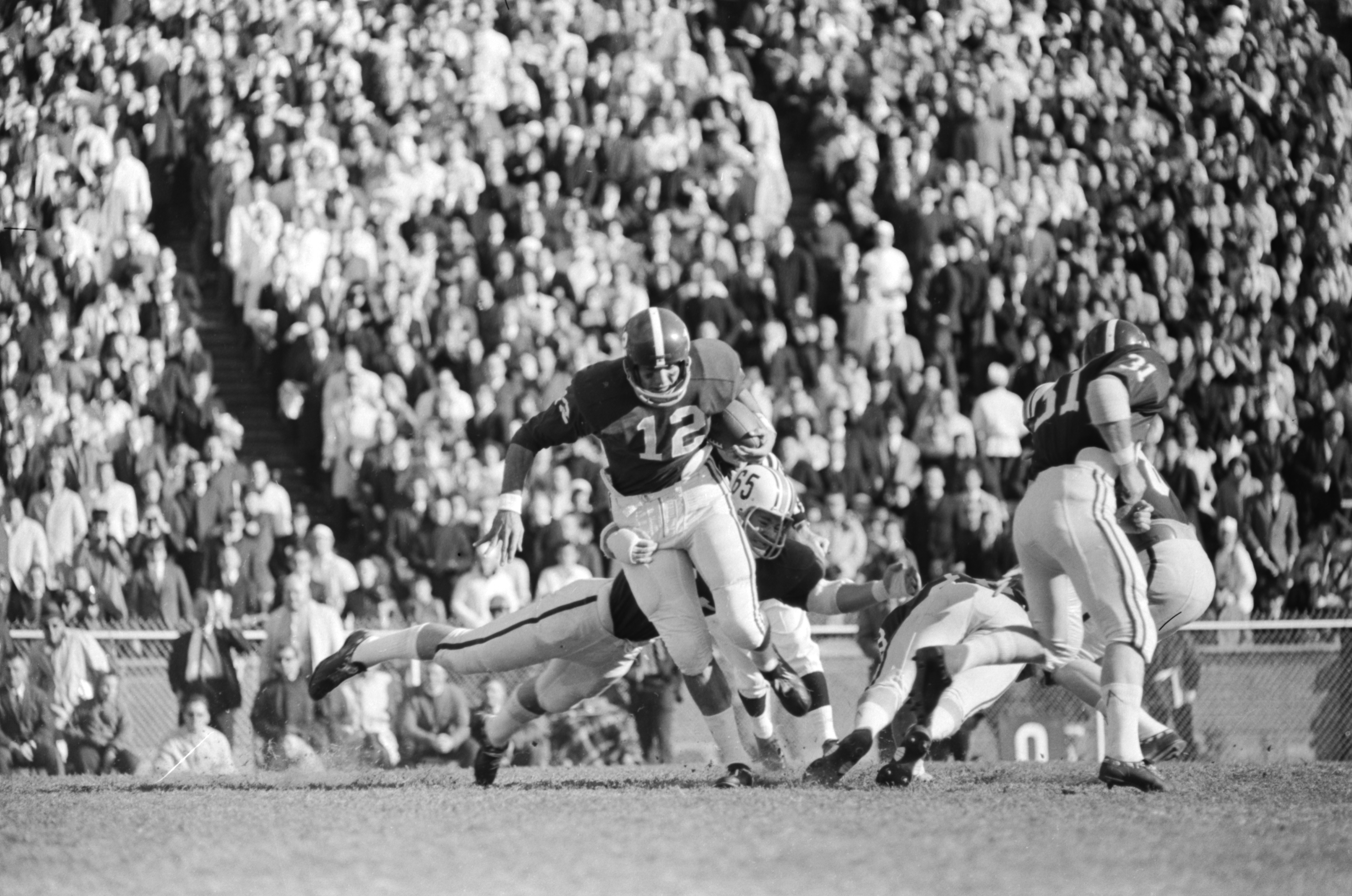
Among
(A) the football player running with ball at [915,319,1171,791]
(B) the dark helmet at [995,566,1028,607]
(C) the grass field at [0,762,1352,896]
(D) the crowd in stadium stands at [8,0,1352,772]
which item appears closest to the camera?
(C) the grass field at [0,762,1352,896]

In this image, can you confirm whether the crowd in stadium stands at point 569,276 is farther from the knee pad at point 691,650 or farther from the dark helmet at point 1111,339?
the dark helmet at point 1111,339

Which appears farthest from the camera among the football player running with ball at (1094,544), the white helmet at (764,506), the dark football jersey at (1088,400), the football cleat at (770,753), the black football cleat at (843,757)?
the white helmet at (764,506)

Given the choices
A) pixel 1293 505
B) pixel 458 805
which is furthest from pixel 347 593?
pixel 1293 505

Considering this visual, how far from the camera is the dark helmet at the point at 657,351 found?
7.05 metres

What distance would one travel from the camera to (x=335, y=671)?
7523 mm

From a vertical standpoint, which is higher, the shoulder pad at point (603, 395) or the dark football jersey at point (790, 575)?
the shoulder pad at point (603, 395)

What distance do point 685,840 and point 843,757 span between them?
131cm

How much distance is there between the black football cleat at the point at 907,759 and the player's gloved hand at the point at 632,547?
129 centimetres

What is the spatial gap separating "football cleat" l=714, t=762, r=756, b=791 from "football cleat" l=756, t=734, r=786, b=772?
0.32 metres

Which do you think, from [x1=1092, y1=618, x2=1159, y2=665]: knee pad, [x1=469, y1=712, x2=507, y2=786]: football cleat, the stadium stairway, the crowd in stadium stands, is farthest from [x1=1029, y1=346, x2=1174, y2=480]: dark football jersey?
the stadium stairway

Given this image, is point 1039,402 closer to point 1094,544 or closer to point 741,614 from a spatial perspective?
point 1094,544

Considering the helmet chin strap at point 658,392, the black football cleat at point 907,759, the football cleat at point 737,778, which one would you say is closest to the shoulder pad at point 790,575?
the football cleat at point 737,778

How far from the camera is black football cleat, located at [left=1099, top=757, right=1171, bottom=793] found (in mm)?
6574

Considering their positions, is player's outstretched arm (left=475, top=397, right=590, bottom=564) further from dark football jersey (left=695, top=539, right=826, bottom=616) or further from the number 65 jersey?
dark football jersey (left=695, top=539, right=826, bottom=616)
